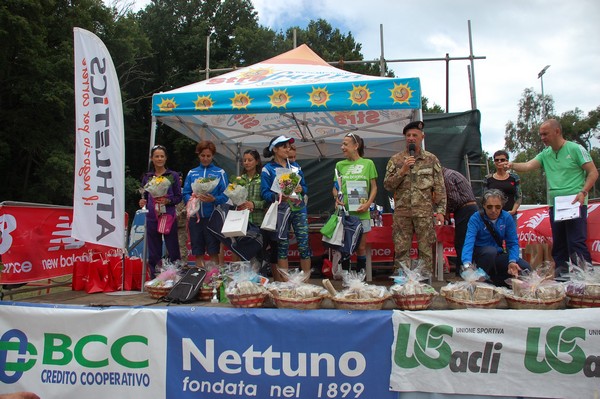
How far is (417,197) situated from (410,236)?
1.34ft

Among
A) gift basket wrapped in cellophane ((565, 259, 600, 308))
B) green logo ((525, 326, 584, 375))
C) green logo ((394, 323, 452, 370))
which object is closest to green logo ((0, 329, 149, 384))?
green logo ((394, 323, 452, 370))

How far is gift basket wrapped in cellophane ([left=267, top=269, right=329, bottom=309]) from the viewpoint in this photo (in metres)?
2.96

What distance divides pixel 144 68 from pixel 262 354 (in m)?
27.8

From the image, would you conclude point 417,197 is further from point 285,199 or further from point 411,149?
point 285,199

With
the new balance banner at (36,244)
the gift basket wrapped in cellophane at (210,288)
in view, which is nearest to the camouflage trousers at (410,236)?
the gift basket wrapped in cellophane at (210,288)

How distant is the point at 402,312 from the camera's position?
2.86 m

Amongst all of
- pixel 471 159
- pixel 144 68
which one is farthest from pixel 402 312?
pixel 144 68

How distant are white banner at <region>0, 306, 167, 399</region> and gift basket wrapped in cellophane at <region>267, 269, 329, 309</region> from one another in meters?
0.80

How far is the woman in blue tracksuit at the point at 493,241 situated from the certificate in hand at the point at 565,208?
44cm

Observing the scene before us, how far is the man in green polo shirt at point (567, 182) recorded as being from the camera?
3.73 meters

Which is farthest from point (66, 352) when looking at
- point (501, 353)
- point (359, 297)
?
point (501, 353)

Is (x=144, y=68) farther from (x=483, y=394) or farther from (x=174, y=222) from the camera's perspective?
(x=483, y=394)

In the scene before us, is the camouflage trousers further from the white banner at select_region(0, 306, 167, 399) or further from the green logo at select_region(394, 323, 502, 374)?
the white banner at select_region(0, 306, 167, 399)

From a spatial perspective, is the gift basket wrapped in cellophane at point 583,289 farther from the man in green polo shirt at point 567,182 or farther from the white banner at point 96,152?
the white banner at point 96,152
